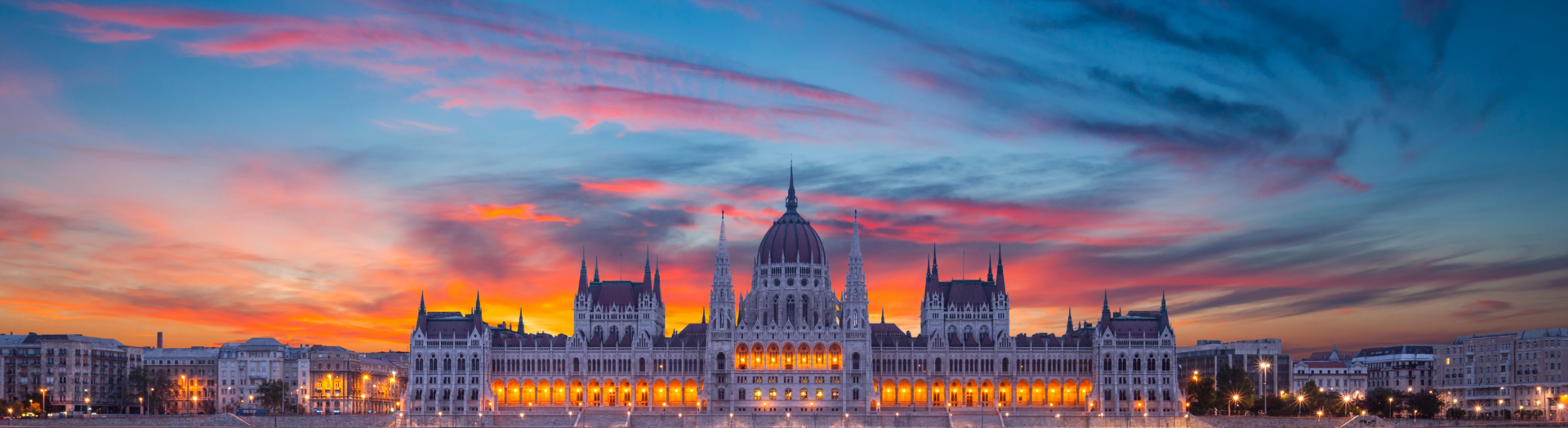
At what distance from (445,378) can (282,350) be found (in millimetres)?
36116

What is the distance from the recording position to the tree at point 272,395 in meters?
177

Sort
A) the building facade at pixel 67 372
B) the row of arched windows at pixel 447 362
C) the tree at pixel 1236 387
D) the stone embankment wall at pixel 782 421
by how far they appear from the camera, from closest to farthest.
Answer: the stone embankment wall at pixel 782 421
the tree at pixel 1236 387
the row of arched windows at pixel 447 362
the building facade at pixel 67 372

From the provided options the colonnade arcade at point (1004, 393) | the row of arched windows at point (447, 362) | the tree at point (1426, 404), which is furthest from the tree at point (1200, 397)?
the row of arched windows at point (447, 362)

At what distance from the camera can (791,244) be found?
579 ft

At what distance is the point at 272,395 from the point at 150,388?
16190mm

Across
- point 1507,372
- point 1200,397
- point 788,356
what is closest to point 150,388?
point 788,356

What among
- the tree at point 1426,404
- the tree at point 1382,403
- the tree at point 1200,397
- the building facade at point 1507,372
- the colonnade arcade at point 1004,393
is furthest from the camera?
the colonnade arcade at point 1004,393

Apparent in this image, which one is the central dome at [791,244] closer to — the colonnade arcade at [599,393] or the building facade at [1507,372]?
the colonnade arcade at [599,393]

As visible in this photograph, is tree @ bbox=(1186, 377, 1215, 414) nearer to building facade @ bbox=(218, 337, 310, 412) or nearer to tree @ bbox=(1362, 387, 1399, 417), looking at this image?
tree @ bbox=(1362, 387, 1399, 417)

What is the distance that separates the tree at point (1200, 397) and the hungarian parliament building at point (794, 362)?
11.4ft

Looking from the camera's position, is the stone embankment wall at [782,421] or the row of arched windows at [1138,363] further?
the row of arched windows at [1138,363]

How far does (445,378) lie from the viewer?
169375 millimetres

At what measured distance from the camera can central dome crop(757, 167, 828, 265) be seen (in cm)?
17588

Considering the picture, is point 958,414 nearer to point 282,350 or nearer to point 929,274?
point 929,274
